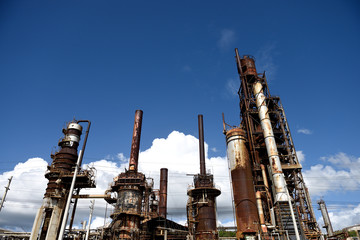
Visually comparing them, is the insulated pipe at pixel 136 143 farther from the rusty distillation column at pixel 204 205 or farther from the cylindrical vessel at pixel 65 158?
the rusty distillation column at pixel 204 205

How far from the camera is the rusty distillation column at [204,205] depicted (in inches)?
1448

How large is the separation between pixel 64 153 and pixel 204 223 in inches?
995

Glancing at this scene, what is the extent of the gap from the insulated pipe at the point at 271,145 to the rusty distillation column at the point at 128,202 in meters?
20.1

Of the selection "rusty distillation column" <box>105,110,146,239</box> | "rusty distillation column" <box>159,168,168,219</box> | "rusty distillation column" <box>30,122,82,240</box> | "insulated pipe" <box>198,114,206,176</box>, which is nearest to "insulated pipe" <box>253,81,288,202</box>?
"insulated pipe" <box>198,114,206,176</box>

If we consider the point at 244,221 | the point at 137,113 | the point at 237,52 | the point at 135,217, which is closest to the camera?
the point at 244,221

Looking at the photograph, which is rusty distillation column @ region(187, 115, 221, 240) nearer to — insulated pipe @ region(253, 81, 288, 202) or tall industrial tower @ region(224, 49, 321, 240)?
tall industrial tower @ region(224, 49, 321, 240)

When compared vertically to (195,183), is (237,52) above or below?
above

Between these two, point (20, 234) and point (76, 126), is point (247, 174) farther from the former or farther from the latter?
point (20, 234)

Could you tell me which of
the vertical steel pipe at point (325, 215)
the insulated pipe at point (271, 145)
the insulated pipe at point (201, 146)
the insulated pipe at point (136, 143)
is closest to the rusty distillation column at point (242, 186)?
the insulated pipe at point (271, 145)

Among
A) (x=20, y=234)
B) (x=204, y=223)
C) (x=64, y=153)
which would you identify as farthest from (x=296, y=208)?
(x=20, y=234)

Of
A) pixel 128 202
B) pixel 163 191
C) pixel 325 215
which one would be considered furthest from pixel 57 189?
pixel 325 215

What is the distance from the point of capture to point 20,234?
39.7 m

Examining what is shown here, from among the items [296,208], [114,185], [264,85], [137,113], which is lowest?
[296,208]

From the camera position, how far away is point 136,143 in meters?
42.2
